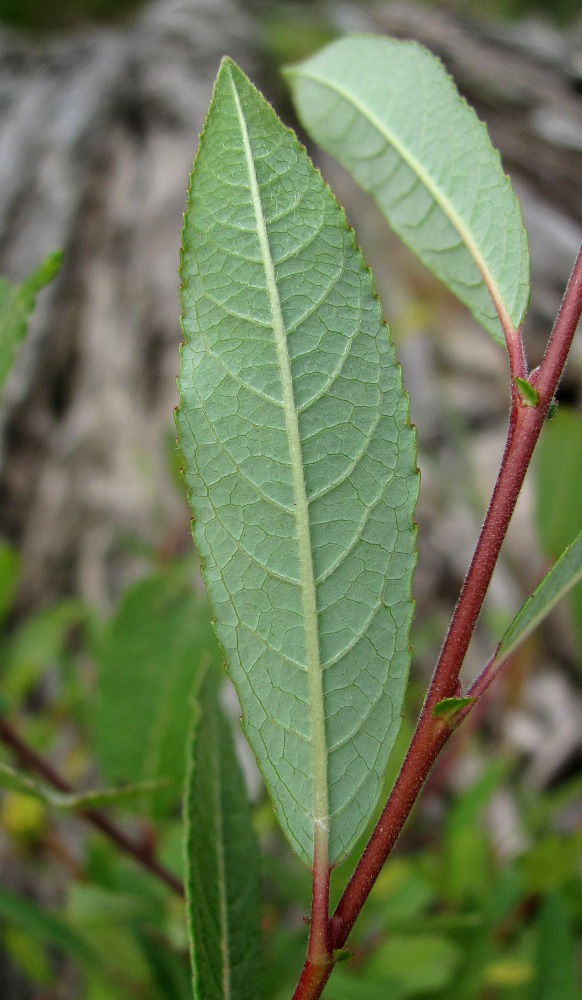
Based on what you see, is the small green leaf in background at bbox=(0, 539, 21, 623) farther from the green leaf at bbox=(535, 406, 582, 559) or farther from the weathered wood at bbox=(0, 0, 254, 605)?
the green leaf at bbox=(535, 406, 582, 559)

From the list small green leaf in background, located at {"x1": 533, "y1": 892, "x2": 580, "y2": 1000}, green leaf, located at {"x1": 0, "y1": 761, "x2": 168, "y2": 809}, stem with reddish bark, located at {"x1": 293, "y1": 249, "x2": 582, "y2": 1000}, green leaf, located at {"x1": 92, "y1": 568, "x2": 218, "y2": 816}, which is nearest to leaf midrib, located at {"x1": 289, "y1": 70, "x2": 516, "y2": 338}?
stem with reddish bark, located at {"x1": 293, "y1": 249, "x2": 582, "y2": 1000}

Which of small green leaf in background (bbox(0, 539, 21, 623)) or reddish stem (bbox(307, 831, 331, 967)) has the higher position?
small green leaf in background (bbox(0, 539, 21, 623))

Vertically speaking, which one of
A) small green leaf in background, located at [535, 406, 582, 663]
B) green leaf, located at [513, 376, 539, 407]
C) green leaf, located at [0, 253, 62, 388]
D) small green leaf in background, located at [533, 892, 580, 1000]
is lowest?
small green leaf in background, located at [533, 892, 580, 1000]

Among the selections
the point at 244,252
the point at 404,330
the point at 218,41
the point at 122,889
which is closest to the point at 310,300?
the point at 244,252

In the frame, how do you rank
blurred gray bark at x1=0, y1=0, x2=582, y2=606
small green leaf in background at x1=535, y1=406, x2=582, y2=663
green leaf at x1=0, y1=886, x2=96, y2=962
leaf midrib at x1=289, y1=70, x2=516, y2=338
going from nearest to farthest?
leaf midrib at x1=289, y1=70, x2=516, y2=338 < green leaf at x1=0, y1=886, x2=96, y2=962 < small green leaf in background at x1=535, y1=406, x2=582, y2=663 < blurred gray bark at x1=0, y1=0, x2=582, y2=606

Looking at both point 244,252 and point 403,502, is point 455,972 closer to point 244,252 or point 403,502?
point 403,502

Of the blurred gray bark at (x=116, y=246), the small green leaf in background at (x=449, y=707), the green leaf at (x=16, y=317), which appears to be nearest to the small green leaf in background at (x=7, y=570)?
the blurred gray bark at (x=116, y=246)
